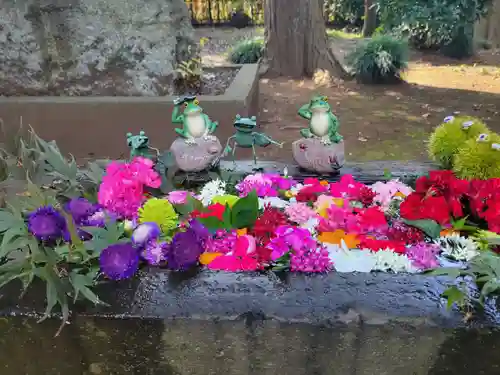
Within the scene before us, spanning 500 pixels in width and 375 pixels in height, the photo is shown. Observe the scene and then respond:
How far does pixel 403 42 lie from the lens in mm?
8281

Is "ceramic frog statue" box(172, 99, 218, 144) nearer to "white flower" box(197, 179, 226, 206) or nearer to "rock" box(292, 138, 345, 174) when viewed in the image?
"white flower" box(197, 179, 226, 206)

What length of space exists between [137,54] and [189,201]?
11.0 ft

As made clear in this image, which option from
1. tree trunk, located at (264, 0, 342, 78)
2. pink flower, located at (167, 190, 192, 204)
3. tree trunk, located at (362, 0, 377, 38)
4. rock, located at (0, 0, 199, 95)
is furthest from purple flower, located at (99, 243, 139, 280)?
tree trunk, located at (362, 0, 377, 38)

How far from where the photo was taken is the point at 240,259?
1.77 metres

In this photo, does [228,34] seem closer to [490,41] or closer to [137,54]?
[490,41]

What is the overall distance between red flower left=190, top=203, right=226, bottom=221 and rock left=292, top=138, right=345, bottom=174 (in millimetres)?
507

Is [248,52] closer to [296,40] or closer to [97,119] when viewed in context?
[296,40]

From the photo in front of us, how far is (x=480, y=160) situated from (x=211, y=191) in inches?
42.6

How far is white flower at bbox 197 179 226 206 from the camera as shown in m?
2.24

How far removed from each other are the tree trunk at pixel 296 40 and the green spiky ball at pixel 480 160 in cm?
633

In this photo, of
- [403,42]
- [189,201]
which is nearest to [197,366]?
[189,201]

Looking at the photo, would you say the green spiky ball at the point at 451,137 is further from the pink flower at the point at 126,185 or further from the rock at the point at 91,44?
the rock at the point at 91,44

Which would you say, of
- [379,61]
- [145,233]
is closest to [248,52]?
[379,61]

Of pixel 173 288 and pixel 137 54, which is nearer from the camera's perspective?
pixel 173 288
